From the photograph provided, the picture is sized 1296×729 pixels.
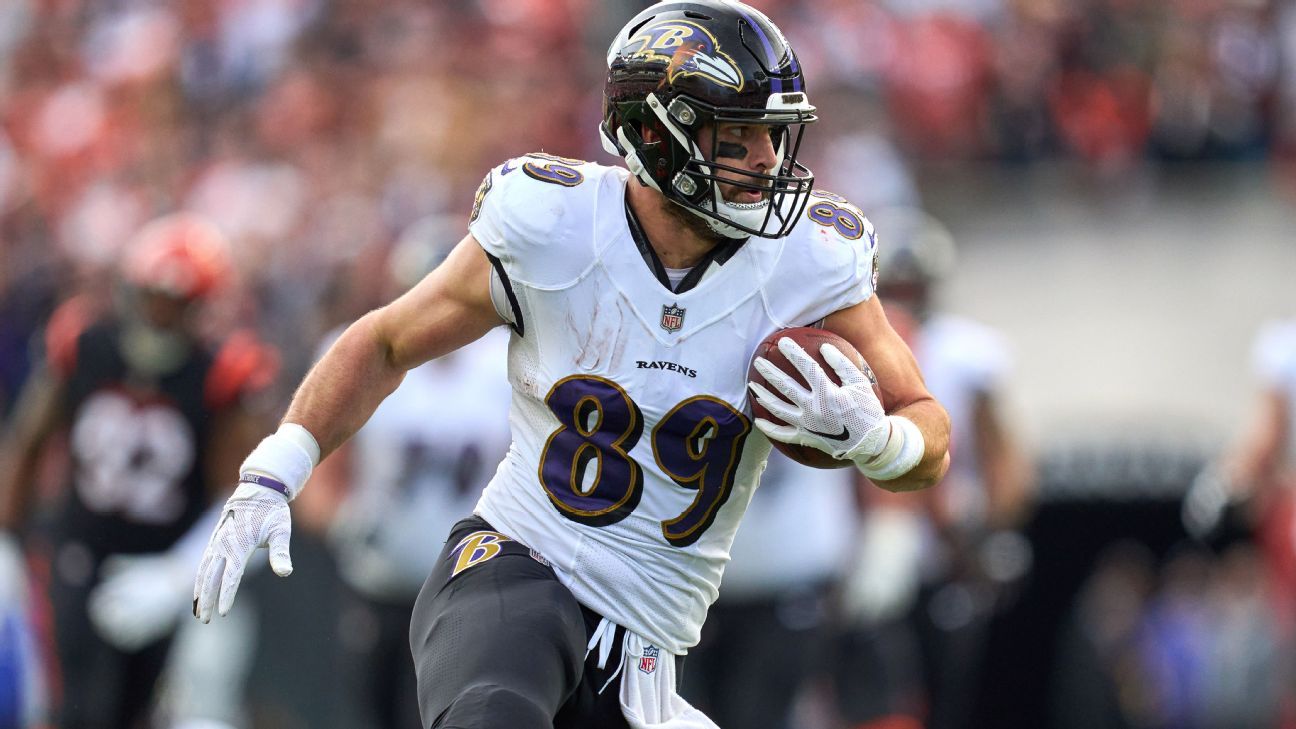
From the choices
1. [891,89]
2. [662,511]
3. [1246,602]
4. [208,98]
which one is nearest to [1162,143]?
[891,89]

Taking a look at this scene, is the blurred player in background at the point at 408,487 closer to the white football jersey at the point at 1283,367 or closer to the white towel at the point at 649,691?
the white football jersey at the point at 1283,367

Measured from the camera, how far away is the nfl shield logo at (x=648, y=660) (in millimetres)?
3848

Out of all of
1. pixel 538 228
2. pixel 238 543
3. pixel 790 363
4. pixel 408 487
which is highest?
pixel 538 228

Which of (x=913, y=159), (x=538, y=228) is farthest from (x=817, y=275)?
(x=913, y=159)

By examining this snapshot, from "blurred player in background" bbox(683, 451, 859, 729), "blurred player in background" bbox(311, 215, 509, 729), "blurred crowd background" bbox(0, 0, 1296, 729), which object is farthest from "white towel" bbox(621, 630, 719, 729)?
"blurred crowd background" bbox(0, 0, 1296, 729)

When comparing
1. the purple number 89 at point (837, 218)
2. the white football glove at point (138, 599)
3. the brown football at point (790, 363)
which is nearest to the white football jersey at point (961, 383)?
the white football glove at point (138, 599)

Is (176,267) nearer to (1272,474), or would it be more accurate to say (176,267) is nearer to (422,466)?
(422,466)

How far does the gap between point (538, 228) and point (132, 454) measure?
401cm

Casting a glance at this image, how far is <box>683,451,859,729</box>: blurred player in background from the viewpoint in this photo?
7.19 meters

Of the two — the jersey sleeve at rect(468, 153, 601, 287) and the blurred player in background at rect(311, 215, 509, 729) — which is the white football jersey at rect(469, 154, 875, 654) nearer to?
the jersey sleeve at rect(468, 153, 601, 287)

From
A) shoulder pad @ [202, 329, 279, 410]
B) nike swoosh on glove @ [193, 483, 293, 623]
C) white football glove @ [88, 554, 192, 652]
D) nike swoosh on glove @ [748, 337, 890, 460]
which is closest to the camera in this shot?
nike swoosh on glove @ [748, 337, 890, 460]

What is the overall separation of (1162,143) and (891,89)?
1633mm

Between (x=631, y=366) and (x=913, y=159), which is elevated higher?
(x=631, y=366)

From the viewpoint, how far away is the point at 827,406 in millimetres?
3588
